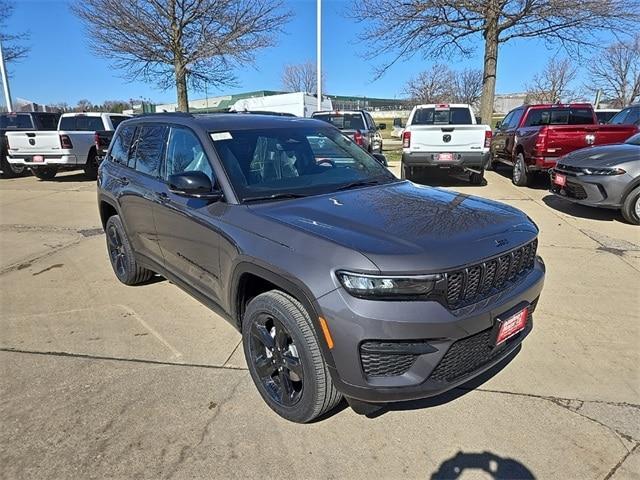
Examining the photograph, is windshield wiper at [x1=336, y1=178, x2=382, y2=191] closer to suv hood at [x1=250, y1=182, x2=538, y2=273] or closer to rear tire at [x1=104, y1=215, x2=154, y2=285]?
suv hood at [x1=250, y1=182, x2=538, y2=273]

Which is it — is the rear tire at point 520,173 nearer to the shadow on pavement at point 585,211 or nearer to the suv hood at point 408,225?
the shadow on pavement at point 585,211

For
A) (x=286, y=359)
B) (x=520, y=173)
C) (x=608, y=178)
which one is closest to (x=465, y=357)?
(x=286, y=359)

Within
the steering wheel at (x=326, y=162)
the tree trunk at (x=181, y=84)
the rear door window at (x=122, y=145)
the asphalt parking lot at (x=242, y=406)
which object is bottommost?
the asphalt parking lot at (x=242, y=406)

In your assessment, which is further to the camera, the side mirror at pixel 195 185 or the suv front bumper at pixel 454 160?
the suv front bumper at pixel 454 160

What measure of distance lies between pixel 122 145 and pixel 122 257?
46.5 inches

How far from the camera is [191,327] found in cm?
366

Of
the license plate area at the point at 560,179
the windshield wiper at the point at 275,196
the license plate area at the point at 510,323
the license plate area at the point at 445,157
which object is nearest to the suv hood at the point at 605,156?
the license plate area at the point at 560,179

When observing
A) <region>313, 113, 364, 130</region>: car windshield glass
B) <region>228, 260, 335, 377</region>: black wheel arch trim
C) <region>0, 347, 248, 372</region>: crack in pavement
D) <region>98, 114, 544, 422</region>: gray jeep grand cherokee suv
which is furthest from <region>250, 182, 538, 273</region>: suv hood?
<region>313, 113, 364, 130</region>: car windshield glass

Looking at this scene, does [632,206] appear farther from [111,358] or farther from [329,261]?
[111,358]

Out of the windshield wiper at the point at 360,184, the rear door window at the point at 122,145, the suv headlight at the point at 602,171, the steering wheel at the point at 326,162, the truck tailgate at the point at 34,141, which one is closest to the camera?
the windshield wiper at the point at 360,184

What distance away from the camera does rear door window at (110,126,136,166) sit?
14.1ft

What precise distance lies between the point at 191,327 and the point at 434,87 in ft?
138

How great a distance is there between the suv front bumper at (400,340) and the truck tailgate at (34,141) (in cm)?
1211

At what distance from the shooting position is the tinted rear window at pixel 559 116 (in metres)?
10.9
